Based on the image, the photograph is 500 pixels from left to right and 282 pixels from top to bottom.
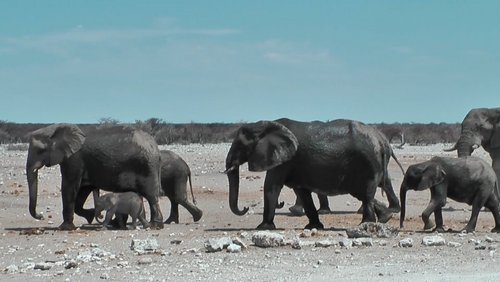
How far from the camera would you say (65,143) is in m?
19.8

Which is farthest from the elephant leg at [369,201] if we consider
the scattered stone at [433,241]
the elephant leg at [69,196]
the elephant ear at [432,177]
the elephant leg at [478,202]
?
the elephant leg at [69,196]

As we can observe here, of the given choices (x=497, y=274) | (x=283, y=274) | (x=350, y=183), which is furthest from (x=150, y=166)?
(x=497, y=274)

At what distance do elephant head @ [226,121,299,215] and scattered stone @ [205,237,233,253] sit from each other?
3911 millimetres

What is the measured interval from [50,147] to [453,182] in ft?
23.5

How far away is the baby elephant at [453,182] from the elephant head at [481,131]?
22.1ft

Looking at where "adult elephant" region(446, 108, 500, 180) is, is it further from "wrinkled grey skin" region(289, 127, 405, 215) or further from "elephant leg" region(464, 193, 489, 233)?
"elephant leg" region(464, 193, 489, 233)

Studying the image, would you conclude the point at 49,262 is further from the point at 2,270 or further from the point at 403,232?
the point at 403,232

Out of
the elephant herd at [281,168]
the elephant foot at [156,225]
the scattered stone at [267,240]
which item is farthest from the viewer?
the elephant foot at [156,225]

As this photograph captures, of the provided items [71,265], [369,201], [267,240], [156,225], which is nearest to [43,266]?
[71,265]

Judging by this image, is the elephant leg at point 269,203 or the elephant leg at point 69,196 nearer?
the elephant leg at point 269,203

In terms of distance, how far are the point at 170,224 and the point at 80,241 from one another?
4284 millimetres

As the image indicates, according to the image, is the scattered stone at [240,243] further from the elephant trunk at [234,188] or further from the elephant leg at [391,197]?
the elephant leg at [391,197]

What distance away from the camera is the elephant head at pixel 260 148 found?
62.0 ft

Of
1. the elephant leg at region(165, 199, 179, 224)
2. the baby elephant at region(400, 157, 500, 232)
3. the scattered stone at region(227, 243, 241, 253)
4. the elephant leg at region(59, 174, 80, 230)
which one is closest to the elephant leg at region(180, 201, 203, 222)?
the elephant leg at region(165, 199, 179, 224)
